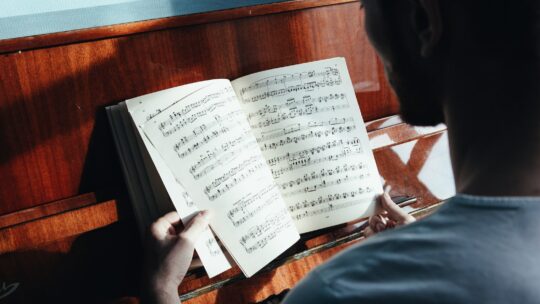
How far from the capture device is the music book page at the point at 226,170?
3.32 feet

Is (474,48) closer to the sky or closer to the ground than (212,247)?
closer to the sky

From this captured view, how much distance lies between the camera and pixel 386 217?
Result: 1247 mm

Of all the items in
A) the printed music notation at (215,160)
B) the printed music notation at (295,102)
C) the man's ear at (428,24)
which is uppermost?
the man's ear at (428,24)

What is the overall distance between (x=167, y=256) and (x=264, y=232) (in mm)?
207

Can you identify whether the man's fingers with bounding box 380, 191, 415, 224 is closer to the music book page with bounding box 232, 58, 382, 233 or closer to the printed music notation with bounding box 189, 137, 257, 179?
the music book page with bounding box 232, 58, 382, 233

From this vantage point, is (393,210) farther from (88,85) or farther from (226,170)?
(88,85)

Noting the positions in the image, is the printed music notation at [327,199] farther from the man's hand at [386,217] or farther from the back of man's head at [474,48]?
the back of man's head at [474,48]

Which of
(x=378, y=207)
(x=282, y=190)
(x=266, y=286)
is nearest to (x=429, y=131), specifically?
(x=378, y=207)

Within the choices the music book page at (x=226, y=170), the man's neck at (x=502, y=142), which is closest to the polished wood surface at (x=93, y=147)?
the music book page at (x=226, y=170)

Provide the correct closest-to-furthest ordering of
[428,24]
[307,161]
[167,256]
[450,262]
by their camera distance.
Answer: [450,262]
[428,24]
[167,256]
[307,161]

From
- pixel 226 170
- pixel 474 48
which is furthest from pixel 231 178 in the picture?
pixel 474 48

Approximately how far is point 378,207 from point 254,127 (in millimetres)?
363

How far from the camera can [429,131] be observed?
1.42 meters

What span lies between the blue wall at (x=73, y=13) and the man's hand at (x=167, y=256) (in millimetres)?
433
